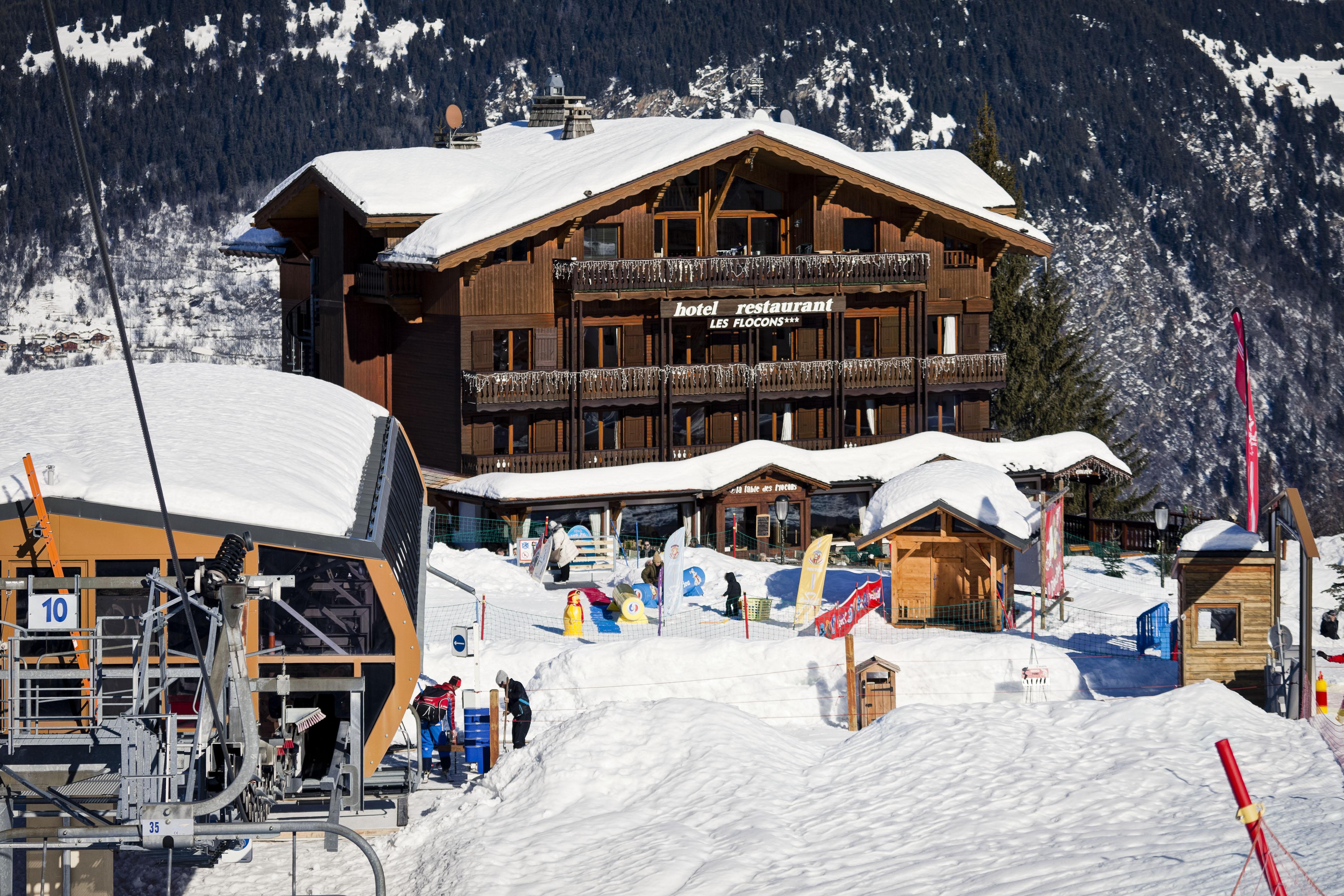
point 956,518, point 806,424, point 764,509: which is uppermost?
point 806,424

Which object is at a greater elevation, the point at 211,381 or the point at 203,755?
the point at 211,381

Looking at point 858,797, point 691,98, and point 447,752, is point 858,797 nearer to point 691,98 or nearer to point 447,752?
point 447,752

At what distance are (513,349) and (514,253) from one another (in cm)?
245

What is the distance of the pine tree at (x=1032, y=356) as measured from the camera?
216 ft

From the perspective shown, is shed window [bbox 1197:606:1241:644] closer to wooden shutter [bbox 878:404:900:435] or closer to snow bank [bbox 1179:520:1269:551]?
snow bank [bbox 1179:520:1269:551]

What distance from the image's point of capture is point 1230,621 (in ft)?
86.4

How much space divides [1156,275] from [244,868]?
5570 inches

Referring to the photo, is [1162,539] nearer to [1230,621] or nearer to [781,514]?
[781,514]

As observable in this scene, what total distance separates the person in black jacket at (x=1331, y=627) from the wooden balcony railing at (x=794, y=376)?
18.9 metres

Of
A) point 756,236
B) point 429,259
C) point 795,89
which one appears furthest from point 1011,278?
point 795,89

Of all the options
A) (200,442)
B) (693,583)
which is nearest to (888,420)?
(693,583)

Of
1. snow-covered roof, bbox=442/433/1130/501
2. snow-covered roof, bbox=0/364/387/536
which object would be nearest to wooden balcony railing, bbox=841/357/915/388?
snow-covered roof, bbox=442/433/1130/501

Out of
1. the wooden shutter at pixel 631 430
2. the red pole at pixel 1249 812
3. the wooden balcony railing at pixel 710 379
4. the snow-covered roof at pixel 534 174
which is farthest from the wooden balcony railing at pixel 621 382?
the red pole at pixel 1249 812

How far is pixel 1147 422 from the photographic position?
454ft
